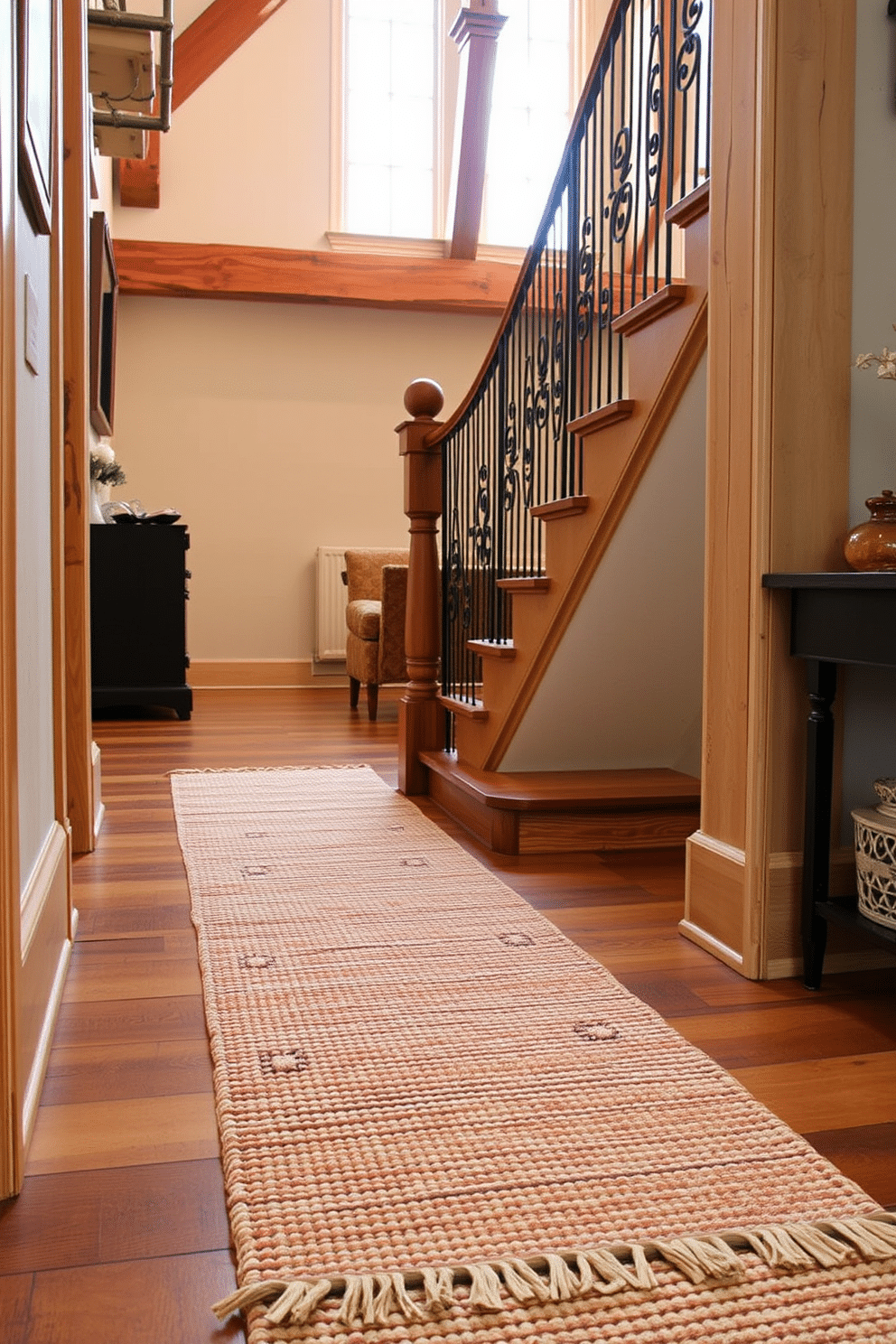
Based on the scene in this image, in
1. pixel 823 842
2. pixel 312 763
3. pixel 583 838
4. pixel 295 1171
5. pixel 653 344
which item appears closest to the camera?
pixel 295 1171

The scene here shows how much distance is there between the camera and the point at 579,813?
9.11 feet

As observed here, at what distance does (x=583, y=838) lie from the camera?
278cm

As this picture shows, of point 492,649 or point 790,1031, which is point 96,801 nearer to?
point 492,649

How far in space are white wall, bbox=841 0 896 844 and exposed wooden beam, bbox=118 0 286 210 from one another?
208 inches

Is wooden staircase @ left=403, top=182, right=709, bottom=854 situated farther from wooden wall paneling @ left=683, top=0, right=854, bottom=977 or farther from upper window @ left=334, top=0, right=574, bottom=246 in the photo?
upper window @ left=334, top=0, right=574, bottom=246

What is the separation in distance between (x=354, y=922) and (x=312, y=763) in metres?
1.98

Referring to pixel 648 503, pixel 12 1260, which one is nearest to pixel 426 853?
pixel 648 503

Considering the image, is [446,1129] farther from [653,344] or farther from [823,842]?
[653,344]

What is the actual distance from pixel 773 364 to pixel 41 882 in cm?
139

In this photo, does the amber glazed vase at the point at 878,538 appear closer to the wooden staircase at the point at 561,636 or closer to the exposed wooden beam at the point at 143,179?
the wooden staircase at the point at 561,636

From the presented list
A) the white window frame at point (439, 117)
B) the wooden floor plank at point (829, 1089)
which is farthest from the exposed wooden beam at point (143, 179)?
the wooden floor plank at point (829, 1089)

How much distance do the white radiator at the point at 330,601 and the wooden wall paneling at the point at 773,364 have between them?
502cm

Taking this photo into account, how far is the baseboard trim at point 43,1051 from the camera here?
132 centimetres

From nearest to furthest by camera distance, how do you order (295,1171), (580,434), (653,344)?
(295,1171) < (653,344) < (580,434)
